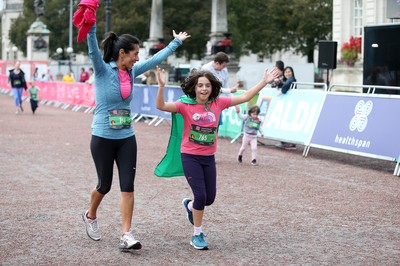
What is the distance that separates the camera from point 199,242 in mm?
7559

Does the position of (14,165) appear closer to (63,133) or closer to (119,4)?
(63,133)

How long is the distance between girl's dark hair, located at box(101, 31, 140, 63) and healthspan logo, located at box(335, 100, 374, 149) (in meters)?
7.69

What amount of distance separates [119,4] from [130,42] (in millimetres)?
62848

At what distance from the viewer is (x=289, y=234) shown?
834cm

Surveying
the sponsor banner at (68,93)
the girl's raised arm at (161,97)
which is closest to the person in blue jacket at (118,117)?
the girl's raised arm at (161,97)

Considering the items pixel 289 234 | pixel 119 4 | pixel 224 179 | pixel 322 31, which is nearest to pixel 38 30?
pixel 119 4

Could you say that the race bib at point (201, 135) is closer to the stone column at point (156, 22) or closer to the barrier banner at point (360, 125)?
the barrier banner at point (360, 125)

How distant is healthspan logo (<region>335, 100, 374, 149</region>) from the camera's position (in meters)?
14.6

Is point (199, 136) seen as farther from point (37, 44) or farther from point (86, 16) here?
point (37, 44)

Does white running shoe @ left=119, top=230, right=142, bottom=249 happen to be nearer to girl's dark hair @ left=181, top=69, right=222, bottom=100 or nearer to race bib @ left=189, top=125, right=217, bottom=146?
race bib @ left=189, top=125, right=217, bottom=146

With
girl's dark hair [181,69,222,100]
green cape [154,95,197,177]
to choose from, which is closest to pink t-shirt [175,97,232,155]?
girl's dark hair [181,69,222,100]

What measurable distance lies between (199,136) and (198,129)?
0.06 m

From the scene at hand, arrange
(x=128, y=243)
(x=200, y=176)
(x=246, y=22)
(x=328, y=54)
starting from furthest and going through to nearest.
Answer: (x=246, y=22), (x=328, y=54), (x=200, y=176), (x=128, y=243)

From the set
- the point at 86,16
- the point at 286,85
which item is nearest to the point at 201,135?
the point at 86,16
